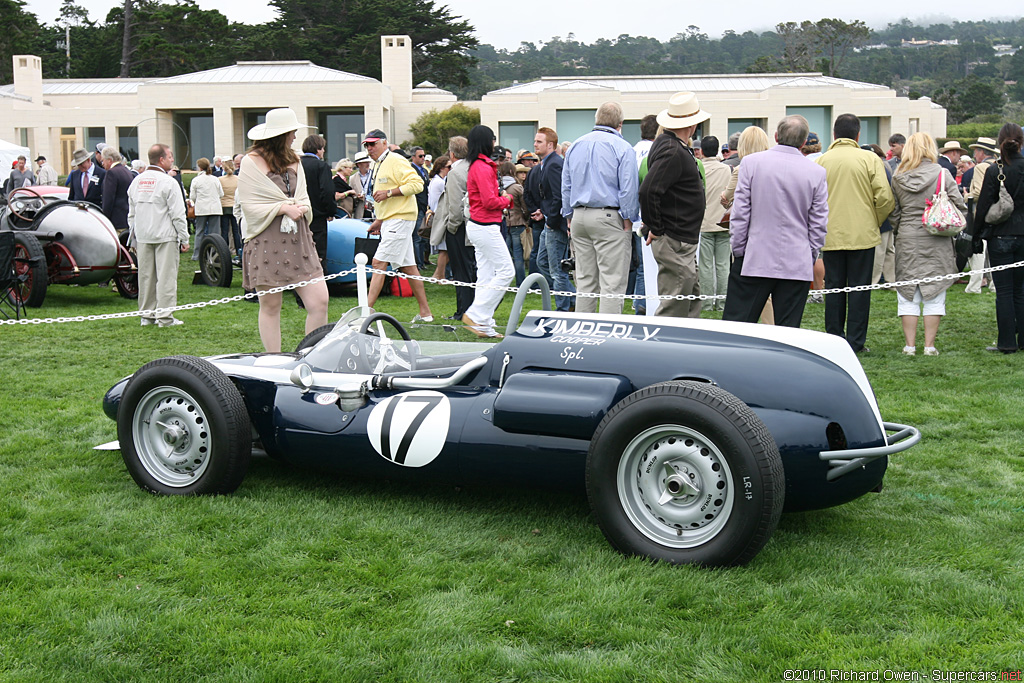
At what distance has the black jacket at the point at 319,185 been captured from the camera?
10.2m

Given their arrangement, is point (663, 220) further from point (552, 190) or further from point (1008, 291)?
→ point (1008, 291)

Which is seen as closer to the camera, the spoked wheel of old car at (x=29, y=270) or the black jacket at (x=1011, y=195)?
the black jacket at (x=1011, y=195)

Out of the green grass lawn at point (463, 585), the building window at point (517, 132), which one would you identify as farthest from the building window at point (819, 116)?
the green grass lawn at point (463, 585)

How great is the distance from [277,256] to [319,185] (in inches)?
135

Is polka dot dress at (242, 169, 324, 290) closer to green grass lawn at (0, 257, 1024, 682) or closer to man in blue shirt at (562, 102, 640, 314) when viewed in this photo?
green grass lawn at (0, 257, 1024, 682)

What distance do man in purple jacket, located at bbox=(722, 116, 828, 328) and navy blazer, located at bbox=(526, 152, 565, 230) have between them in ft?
11.4

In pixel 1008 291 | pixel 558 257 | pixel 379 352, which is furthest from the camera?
pixel 558 257

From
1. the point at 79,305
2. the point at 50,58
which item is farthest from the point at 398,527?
the point at 50,58

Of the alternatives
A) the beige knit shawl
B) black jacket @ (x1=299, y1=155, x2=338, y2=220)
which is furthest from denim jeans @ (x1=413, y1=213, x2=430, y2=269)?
the beige knit shawl

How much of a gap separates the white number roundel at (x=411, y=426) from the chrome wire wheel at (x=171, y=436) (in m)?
0.85

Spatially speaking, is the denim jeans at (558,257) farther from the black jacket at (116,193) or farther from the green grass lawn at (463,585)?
the black jacket at (116,193)

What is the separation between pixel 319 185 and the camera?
33.6 ft

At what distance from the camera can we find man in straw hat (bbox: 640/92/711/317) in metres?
7.05

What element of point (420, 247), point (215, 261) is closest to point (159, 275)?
point (215, 261)
